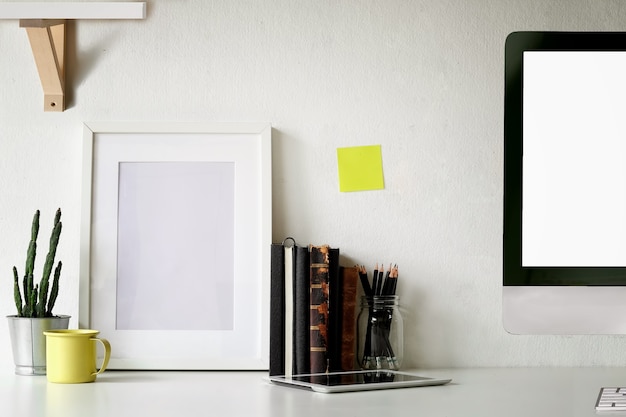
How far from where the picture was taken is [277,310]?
1.40 m

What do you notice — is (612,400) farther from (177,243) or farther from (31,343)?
(31,343)

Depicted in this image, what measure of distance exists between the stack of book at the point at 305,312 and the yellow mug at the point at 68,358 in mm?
304

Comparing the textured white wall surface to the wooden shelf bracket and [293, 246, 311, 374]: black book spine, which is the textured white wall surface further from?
[293, 246, 311, 374]: black book spine

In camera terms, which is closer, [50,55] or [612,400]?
[612,400]

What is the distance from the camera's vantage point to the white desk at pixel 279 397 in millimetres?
1034

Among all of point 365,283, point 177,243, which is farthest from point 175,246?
point 365,283

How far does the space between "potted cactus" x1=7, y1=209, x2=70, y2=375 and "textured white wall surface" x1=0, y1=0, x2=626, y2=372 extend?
0.10 meters

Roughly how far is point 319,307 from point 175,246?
31 centimetres

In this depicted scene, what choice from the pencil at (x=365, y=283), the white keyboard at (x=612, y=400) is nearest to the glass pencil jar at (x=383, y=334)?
the pencil at (x=365, y=283)

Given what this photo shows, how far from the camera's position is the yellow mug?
1.29m

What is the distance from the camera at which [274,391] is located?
1220 millimetres

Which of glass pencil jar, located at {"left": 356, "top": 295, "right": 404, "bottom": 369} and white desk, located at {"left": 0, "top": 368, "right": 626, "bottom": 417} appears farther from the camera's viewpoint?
Result: glass pencil jar, located at {"left": 356, "top": 295, "right": 404, "bottom": 369}

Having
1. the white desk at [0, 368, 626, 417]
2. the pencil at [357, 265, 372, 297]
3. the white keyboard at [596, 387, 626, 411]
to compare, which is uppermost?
the pencil at [357, 265, 372, 297]

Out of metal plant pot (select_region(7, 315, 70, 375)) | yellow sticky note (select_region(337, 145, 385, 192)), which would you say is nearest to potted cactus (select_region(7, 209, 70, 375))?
metal plant pot (select_region(7, 315, 70, 375))
